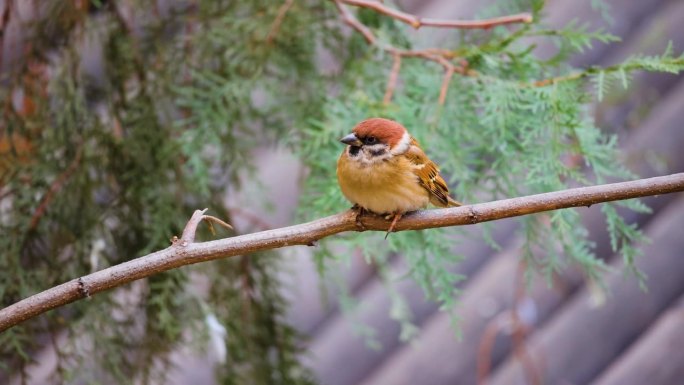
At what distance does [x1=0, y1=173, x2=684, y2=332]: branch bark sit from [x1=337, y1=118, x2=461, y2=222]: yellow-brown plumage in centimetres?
40

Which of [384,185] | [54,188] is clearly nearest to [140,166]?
[54,188]

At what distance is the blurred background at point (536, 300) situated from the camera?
3.56m

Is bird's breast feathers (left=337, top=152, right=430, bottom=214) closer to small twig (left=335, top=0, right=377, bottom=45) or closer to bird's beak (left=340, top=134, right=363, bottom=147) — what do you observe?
bird's beak (left=340, top=134, right=363, bottom=147)

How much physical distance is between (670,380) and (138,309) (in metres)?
2.26

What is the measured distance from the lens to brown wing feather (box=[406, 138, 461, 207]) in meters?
2.26

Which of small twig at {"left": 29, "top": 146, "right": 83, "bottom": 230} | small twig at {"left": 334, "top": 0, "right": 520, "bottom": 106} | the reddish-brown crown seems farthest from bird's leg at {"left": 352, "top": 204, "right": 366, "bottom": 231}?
small twig at {"left": 29, "top": 146, "right": 83, "bottom": 230}

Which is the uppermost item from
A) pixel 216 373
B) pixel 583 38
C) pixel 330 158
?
pixel 583 38

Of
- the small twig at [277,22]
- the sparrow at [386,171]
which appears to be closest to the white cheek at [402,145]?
the sparrow at [386,171]

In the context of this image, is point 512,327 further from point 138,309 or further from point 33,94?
point 33,94

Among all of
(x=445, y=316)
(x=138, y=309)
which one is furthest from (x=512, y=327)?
(x=138, y=309)

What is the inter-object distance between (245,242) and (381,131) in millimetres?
705

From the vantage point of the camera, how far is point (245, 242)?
1628 millimetres

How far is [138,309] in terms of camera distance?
2.70m

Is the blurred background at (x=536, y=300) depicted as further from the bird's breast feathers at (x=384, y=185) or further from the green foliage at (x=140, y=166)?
the bird's breast feathers at (x=384, y=185)
